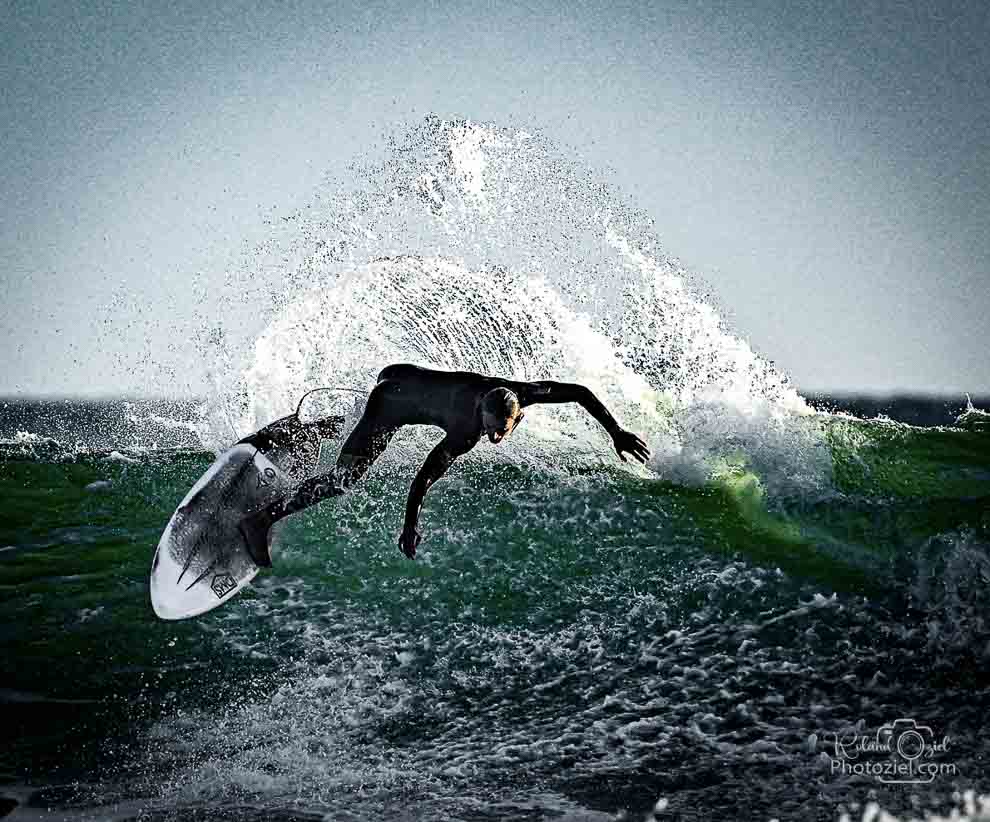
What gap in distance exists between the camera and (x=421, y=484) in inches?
193

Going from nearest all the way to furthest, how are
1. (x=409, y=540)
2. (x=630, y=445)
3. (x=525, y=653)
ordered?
(x=409, y=540)
(x=630, y=445)
(x=525, y=653)

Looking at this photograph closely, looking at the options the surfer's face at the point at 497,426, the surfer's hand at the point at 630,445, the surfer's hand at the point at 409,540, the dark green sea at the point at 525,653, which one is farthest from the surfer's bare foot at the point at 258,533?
the surfer's hand at the point at 630,445

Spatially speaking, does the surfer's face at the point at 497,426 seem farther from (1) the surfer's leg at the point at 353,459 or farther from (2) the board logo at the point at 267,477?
(2) the board logo at the point at 267,477

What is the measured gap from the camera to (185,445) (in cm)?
1211

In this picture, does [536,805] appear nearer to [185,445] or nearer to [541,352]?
[541,352]

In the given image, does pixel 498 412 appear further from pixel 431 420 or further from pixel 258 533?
pixel 258 533

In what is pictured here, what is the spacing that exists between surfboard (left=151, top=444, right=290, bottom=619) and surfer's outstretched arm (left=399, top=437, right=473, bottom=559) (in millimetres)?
1386

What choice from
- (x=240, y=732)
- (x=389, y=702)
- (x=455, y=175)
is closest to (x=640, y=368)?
(x=455, y=175)

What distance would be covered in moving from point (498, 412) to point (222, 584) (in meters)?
2.36

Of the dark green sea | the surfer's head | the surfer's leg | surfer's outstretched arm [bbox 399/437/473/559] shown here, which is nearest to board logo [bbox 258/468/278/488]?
the surfer's leg

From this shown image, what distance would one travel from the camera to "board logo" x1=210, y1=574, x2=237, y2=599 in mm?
5773

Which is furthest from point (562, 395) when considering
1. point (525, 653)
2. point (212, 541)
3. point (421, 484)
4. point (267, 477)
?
point (212, 541)

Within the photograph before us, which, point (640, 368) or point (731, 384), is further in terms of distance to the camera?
point (640, 368)

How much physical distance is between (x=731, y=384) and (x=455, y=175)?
349cm
